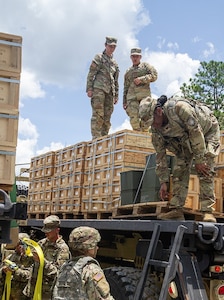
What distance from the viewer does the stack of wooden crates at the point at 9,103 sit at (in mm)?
5250

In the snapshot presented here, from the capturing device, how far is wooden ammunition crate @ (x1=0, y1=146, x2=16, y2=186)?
17.1ft

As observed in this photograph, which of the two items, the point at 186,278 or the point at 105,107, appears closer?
the point at 186,278

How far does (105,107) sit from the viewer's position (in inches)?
440

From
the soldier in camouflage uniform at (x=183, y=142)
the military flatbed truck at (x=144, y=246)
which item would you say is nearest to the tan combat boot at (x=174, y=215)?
the soldier in camouflage uniform at (x=183, y=142)

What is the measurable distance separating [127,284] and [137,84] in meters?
5.54

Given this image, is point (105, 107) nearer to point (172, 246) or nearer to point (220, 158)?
point (220, 158)

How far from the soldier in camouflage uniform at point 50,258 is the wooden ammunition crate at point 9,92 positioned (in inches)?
55.5

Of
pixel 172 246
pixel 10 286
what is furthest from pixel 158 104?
pixel 10 286

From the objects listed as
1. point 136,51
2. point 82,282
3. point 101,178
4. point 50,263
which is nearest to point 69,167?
point 101,178

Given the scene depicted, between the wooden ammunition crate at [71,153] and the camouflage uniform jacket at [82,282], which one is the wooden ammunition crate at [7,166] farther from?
the wooden ammunition crate at [71,153]

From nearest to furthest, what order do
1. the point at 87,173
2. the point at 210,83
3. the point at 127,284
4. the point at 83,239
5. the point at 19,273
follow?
1. the point at 83,239
2. the point at 127,284
3. the point at 19,273
4. the point at 87,173
5. the point at 210,83

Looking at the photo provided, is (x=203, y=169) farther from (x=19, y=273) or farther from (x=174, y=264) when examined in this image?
(x=19, y=273)

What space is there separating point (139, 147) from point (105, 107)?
339 centimetres

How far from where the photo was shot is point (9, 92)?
5.36 meters
